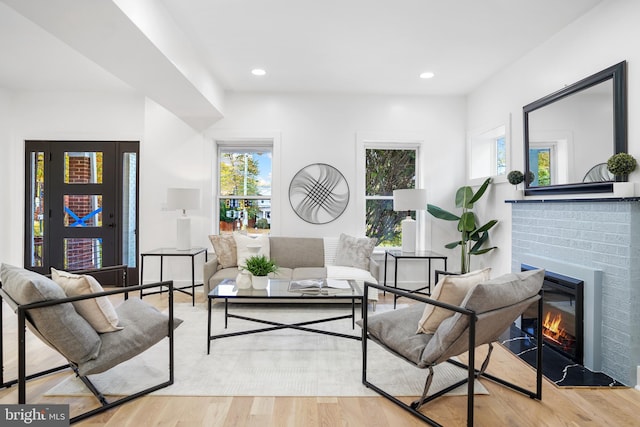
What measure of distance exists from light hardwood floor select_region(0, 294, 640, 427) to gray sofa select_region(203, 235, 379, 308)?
6.49 ft

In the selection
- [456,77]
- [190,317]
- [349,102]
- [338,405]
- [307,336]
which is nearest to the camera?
[338,405]

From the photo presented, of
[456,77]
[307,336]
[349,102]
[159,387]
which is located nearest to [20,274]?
[159,387]

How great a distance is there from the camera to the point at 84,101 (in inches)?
202

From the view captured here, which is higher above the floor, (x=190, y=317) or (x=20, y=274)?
(x=20, y=274)

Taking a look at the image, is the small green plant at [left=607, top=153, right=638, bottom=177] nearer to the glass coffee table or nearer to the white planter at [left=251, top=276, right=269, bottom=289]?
the glass coffee table

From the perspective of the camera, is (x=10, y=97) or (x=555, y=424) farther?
(x=10, y=97)

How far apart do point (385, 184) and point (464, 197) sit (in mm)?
1076

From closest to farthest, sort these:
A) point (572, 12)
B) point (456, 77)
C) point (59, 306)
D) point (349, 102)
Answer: point (59, 306), point (572, 12), point (456, 77), point (349, 102)

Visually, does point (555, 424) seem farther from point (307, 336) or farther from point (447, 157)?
point (447, 157)

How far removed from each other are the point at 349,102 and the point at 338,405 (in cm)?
389

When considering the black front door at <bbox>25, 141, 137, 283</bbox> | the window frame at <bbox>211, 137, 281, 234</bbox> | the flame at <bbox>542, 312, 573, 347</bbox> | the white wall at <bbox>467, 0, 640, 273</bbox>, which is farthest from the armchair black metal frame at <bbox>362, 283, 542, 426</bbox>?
the black front door at <bbox>25, 141, 137, 283</bbox>

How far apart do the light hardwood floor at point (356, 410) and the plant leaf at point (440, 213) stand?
8.45ft

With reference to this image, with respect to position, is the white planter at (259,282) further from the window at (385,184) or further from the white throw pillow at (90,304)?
the window at (385,184)

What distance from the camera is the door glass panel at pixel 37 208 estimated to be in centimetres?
522
